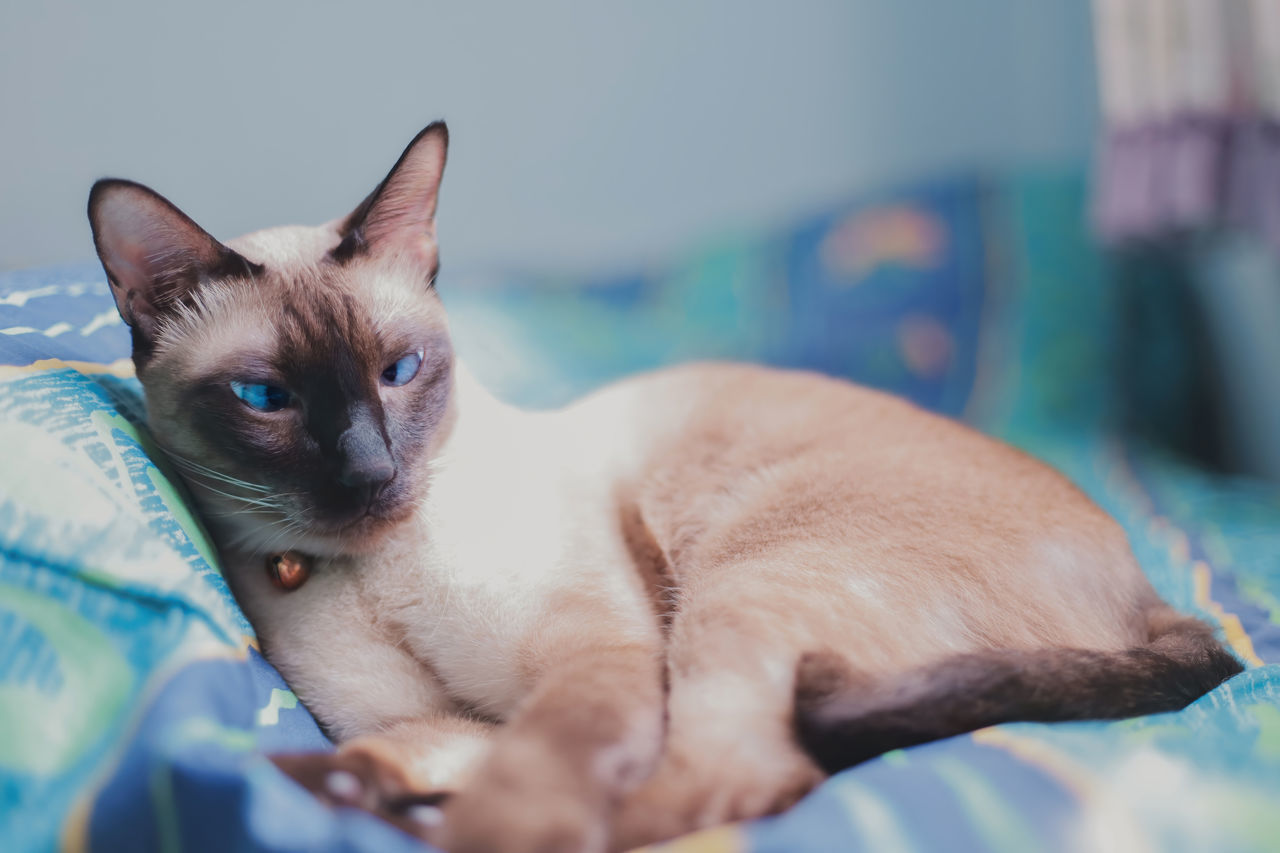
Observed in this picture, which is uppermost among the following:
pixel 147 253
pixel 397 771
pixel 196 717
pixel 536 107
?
pixel 536 107

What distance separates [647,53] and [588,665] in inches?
109

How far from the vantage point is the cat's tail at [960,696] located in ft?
2.85

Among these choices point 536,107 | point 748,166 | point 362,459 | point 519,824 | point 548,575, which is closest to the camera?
point 519,824

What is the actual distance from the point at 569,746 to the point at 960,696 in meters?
0.40

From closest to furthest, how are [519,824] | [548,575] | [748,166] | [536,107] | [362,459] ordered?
1. [519,824]
2. [362,459]
3. [548,575]
4. [536,107]
5. [748,166]

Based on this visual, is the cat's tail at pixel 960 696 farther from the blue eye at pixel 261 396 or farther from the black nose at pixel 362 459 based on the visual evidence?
the blue eye at pixel 261 396

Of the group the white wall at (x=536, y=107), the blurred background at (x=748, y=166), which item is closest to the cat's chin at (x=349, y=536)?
the blurred background at (x=748, y=166)

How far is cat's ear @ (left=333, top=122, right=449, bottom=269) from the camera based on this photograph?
114 centimetres

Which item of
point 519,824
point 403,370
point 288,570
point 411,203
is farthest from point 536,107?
point 519,824

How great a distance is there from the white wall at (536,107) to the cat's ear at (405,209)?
162 centimetres

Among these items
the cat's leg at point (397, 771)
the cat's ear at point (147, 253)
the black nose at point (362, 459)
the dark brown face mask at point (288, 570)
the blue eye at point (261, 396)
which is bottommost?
the cat's leg at point (397, 771)

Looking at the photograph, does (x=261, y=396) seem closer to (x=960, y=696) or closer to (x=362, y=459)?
(x=362, y=459)

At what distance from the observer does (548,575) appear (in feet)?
3.71

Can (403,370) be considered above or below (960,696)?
above
